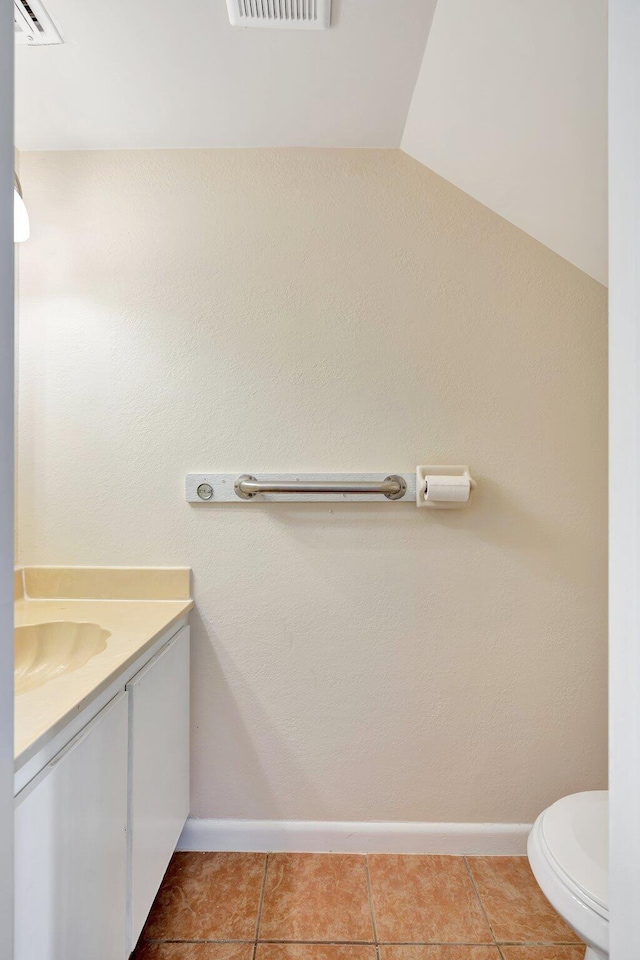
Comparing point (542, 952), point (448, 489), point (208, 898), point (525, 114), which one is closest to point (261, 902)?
point (208, 898)

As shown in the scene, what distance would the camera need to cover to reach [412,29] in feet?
4.15

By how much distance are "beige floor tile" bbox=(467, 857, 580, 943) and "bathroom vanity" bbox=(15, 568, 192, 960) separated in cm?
88

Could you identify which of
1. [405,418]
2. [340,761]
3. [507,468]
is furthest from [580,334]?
[340,761]

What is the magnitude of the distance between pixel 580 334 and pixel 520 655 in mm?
999

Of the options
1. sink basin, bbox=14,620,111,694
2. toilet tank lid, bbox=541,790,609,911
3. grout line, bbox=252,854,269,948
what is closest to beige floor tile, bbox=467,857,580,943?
toilet tank lid, bbox=541,790,609,911

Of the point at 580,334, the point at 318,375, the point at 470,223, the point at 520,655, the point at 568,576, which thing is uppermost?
the point at 470,223

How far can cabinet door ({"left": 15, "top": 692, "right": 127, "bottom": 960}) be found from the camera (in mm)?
766

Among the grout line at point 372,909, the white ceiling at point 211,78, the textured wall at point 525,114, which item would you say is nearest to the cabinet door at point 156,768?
the grout line at point 372,909

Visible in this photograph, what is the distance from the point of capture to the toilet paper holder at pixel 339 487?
5.23 ft

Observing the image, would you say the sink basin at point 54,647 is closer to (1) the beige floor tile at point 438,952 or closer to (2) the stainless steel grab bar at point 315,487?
(2) the stainless steel grab bar at point 315,487

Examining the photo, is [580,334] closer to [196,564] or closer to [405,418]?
[405,418]

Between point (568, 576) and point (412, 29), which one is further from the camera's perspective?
point (568, 576)

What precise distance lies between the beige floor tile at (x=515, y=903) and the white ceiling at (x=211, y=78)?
7.13 ft

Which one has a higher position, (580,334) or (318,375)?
(580,334)
